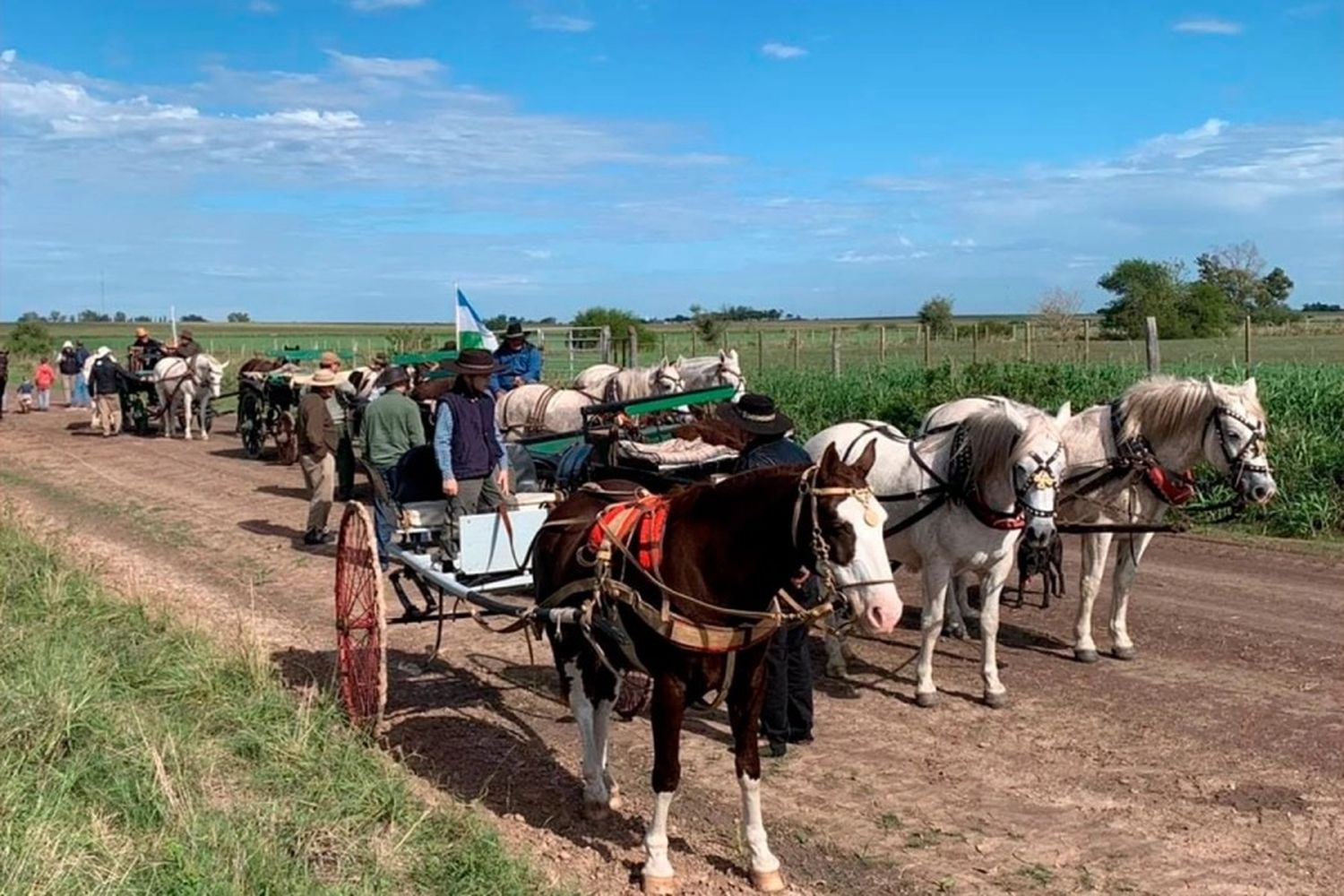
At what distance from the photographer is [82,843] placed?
4.28 meters

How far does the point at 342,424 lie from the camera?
51.9 ft

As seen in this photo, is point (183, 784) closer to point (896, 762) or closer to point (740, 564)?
point (740, 564)

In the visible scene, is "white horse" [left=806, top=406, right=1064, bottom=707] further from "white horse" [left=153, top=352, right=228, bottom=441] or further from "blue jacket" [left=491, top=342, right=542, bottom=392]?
"white horse" [left=153, top=352, right=228, bottom=441]

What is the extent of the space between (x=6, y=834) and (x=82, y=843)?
0.86ft

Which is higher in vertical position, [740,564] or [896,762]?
[740,564]

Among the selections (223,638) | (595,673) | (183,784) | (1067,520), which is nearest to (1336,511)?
(1067,520)

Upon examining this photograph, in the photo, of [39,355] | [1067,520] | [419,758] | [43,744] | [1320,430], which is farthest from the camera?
[39,355]

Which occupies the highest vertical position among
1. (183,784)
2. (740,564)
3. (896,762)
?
(740,564)

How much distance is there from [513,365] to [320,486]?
4.43 m

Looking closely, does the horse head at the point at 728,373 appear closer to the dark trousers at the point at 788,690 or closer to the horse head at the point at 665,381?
the horse head at the point at 665,381

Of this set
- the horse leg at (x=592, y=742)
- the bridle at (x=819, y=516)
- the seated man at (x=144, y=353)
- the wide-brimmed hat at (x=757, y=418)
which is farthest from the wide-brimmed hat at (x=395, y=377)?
the seated man at (x=144, y=353)

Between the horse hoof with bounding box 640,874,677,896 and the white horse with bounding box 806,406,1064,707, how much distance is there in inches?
120

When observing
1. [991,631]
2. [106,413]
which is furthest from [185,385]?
[991,631]

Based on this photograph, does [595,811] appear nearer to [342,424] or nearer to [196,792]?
[196,792]
